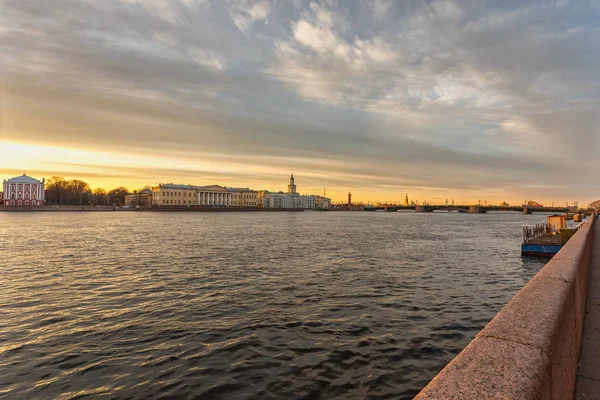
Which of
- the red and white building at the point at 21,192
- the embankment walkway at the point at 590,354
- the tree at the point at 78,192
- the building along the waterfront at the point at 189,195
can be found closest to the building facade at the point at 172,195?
the building along the waterfront at the point at 189,195

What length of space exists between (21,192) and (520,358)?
177 meters

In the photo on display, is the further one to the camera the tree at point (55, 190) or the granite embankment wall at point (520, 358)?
the tree at point (55, 190)

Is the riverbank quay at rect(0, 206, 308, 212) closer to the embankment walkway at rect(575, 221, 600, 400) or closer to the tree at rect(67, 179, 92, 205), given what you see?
the tree at rect(67, 179, 92, 205)

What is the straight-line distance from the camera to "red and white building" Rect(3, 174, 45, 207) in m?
138

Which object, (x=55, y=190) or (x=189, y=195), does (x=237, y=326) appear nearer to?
(x=189, y=195)

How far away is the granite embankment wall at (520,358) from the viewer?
6.81ft

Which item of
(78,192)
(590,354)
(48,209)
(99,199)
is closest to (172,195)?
(78,192)

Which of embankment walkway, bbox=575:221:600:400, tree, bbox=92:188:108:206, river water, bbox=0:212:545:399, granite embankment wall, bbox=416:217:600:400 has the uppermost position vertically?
tree, bbox=92:188:108:206

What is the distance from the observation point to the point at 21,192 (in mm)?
140500

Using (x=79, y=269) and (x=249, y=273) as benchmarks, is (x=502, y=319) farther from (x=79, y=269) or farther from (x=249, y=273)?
(x=79, y=269)

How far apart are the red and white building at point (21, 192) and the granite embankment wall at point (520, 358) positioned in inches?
6761

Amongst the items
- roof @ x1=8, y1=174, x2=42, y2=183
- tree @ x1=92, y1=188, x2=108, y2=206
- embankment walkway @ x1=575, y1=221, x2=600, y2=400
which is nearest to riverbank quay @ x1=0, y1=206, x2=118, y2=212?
roof @ x1=8, y1=174, x2=42, y2=183

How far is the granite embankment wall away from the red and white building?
17173 cm

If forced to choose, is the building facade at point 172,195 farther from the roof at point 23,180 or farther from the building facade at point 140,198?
the roof at point 23,180
